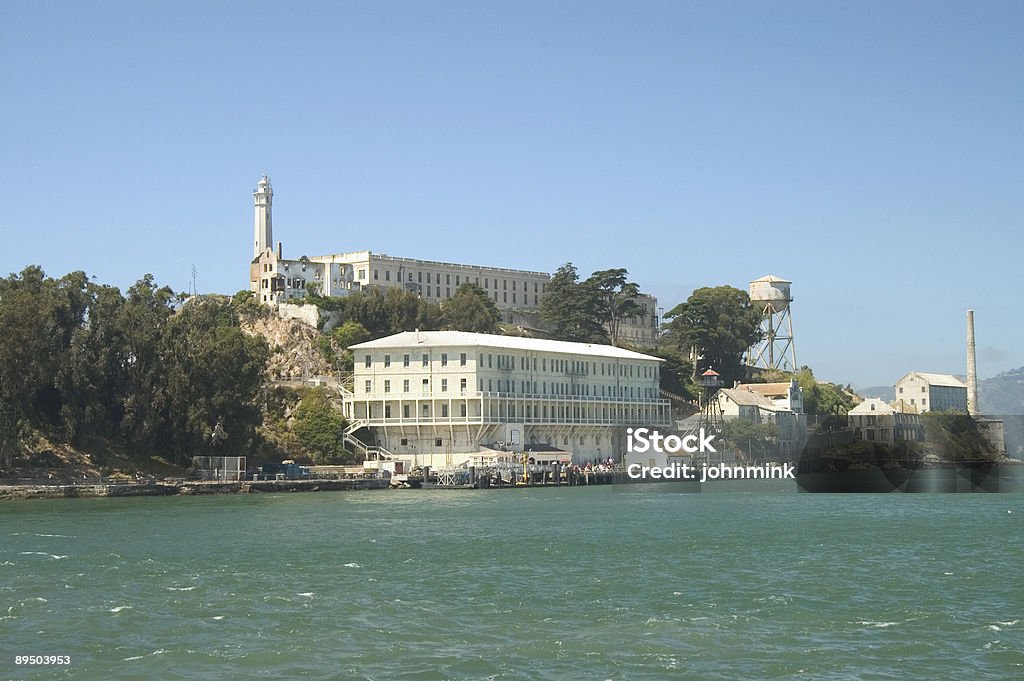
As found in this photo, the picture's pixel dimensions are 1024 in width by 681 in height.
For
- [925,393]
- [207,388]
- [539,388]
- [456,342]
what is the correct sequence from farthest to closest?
[925,393], [539,388], [456,342], [207,388]

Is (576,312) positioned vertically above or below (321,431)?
above

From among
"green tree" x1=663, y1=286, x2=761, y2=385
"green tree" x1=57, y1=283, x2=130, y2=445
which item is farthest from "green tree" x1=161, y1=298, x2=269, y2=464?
"green tree" x1=663, y1=286, x2=761, y2=385

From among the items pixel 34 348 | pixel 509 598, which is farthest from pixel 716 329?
pixel 509 598

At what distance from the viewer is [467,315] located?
123188 mm

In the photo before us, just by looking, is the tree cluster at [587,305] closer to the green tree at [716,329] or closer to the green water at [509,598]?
the green tree at [716,329]

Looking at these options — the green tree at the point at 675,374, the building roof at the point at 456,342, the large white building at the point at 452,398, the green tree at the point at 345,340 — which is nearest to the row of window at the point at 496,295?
the green tree at the point at 675,374

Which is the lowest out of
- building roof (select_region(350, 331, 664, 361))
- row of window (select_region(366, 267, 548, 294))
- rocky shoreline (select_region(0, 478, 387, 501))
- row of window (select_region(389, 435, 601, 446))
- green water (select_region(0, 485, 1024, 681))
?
green water (select_region(0, 485, 1024, 681))

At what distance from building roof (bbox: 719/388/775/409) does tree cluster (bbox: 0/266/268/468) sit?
5470cm

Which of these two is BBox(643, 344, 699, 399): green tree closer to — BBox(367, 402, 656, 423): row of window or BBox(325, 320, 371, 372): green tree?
BBox(367, 402, 656, 423): row of window

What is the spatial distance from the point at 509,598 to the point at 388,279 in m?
107

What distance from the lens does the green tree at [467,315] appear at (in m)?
122

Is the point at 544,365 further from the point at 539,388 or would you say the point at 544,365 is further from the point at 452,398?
the point at 452,398

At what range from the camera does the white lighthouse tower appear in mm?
139000

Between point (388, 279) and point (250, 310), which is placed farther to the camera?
point (388, 279)
